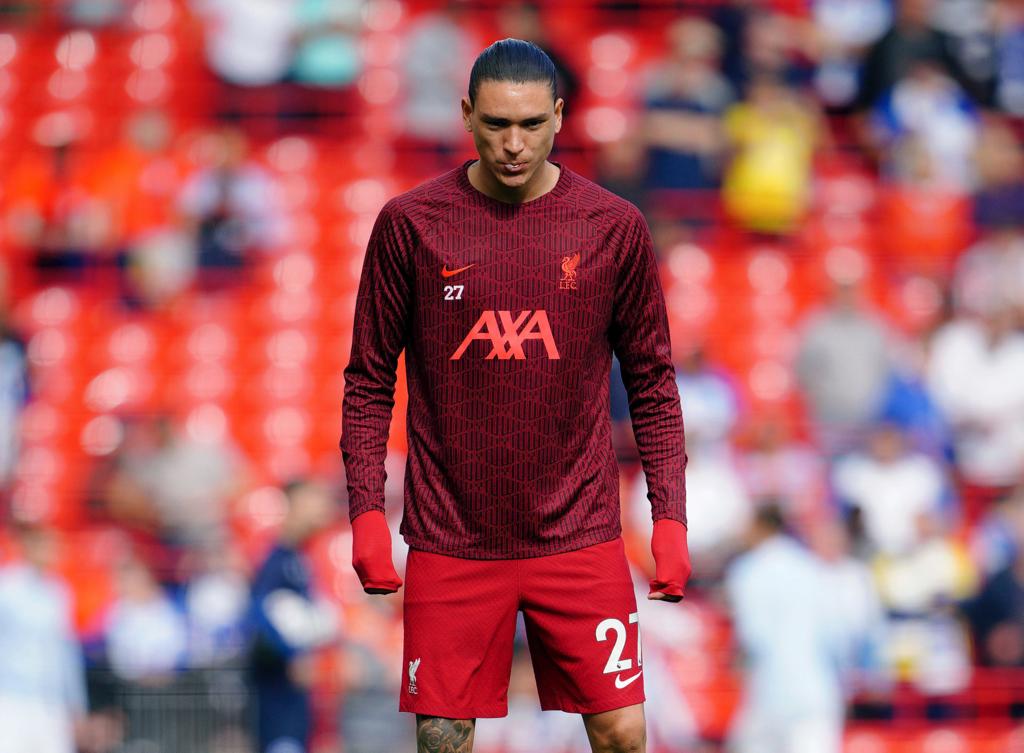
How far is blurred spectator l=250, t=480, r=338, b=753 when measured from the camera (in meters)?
7.21

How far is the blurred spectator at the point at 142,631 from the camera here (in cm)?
776

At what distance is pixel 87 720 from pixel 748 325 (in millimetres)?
4293

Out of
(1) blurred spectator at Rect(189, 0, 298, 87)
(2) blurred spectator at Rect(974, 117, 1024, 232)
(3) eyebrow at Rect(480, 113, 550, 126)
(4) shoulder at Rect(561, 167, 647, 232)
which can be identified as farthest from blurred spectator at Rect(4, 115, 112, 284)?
(3) eyebrow at Rect(480, 113, 550, 126)

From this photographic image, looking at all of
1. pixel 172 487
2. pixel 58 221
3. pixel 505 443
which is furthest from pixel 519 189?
pixel 58 221

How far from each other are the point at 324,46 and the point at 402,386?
7.98 ft

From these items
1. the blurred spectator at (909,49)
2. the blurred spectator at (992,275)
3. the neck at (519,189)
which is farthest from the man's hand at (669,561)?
the blurred spectator at (909,49)

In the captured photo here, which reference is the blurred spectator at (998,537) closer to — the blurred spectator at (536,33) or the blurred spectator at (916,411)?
the blurred spectator at (916,411)

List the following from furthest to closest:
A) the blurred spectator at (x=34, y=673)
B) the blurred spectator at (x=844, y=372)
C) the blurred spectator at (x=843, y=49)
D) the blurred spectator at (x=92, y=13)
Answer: the blurred spectator at (x=92, y=13) < the blurred spectator at (x=843, y=49) < the blurred spectator at (x=844, y=372) < the blurred spectator at (x=34, y=673)

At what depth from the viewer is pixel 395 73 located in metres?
10.5

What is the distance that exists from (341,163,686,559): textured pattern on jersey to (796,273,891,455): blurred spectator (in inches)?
213

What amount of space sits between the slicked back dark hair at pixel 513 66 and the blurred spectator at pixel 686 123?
608cm

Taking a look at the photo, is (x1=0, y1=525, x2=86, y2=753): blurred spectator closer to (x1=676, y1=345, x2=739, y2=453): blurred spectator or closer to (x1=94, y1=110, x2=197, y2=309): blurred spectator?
(x1=94, y1=110, x2=197, y2=309): blurred spectator

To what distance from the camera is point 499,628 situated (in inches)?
135

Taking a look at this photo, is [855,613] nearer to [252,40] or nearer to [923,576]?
[923,576]
